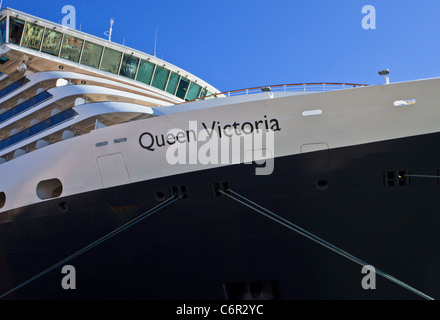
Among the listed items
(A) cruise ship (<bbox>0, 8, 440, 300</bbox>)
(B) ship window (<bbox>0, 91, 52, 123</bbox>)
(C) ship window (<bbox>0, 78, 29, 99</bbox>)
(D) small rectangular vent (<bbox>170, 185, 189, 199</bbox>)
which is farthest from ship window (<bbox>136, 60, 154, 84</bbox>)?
(D) small rectangular vent (<bbox>170, 185, 189, 199</bbox>)

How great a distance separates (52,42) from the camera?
14156 mm

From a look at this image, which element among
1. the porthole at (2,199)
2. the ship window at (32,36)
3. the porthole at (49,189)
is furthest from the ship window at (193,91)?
the porthole at (2,199)

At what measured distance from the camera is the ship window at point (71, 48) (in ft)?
46.9

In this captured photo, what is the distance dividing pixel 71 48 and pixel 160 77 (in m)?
3.30

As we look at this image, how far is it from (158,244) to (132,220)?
2.54 ft

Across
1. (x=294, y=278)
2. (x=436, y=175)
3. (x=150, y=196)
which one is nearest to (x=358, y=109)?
(x=436, y=175)

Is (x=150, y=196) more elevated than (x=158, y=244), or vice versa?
(x=150, y=196)

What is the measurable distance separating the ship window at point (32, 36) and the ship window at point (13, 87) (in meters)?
1.21

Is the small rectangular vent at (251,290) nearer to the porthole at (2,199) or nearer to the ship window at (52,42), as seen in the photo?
the porthole at (2,199)

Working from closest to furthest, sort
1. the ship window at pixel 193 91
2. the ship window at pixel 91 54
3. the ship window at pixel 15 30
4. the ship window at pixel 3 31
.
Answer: the ship window at pixel 15 30 → the ship window at pixel 3 31 → the ship window at pixel 91 54 → the ship window at pixel 193 91

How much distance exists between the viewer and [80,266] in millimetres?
9117

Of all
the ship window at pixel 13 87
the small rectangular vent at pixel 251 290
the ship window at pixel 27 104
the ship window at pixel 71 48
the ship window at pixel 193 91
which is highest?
the ship window at pixel 71 48
